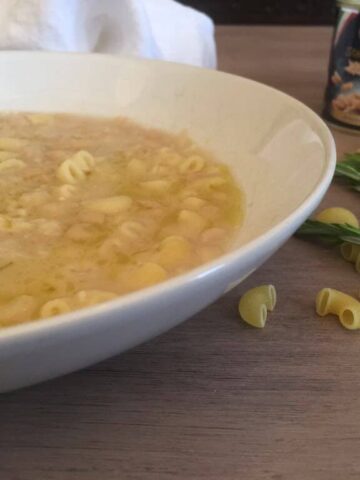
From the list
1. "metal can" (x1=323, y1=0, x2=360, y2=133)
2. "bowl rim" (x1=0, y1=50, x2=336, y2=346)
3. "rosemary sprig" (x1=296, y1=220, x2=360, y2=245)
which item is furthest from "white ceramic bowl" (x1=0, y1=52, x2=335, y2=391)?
"metal can" (x1=323, y1=0, x2=360, y2=133)

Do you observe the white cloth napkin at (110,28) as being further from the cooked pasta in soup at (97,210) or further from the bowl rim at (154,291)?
the bowl rim at (154,291)

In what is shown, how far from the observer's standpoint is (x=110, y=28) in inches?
53.9

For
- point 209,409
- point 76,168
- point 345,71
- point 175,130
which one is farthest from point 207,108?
point 209,409

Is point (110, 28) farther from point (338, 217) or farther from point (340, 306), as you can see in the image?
point (340, 306)

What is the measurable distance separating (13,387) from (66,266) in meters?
0.19

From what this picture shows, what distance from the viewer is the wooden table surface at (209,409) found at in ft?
1.80

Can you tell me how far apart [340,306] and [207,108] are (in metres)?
0.42

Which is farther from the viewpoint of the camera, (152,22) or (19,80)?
(152,22)

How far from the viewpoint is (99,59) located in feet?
3.65

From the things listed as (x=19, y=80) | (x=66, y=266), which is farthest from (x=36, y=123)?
(x=66, y=266)

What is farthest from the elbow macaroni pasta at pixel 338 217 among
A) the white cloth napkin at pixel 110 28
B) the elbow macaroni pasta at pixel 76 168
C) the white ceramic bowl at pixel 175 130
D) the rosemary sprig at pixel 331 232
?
the white cloth napkin at pixel 110 28

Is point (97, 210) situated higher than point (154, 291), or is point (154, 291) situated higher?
point (154, 291)

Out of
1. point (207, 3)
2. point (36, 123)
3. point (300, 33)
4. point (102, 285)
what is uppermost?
point (102, 285)

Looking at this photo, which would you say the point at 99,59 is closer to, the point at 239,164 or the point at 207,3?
the point at 239,164
